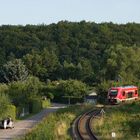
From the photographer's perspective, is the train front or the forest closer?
the train front

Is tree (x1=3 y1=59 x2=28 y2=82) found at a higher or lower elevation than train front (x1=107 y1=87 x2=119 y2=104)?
higher

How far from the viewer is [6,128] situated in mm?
43625

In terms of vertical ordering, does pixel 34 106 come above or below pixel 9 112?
below

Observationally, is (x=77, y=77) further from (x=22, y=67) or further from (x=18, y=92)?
(x=18, y=92)

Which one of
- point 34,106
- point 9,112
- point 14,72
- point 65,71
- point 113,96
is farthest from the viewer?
point 65,71

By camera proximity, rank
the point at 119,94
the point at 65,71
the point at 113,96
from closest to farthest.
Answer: the point at 119,94
the point at 113,96
the point at 65,71

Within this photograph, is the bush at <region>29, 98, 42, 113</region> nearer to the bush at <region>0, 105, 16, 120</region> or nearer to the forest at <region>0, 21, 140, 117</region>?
the forest at <region>0, 21, 140, 117</region>

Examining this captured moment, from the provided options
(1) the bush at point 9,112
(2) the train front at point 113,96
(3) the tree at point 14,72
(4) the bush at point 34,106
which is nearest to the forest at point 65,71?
(3) the tree at point 14,72

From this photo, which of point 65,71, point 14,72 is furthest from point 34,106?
point 65,71

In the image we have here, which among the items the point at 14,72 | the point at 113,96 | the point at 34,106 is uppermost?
Result: the point at 14,72

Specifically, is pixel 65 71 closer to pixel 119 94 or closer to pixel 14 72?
pixel 14 72

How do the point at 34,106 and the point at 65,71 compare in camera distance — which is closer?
the point at 34,106

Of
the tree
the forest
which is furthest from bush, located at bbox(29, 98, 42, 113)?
the tree

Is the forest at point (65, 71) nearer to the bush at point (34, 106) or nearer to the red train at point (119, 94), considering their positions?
the bush at point (34, 106)
